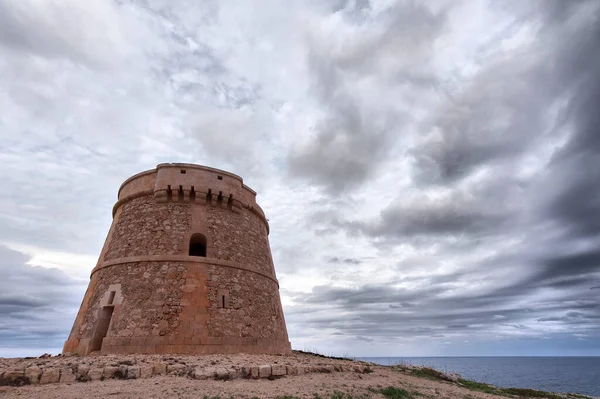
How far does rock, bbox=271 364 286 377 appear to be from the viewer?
8.99 metres

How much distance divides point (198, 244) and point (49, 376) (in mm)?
7698

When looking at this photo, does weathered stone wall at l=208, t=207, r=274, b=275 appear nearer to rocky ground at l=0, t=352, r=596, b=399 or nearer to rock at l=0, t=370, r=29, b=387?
rocky ground at l=0, t=352, r=596, b=399

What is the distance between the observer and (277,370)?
906 centimetres

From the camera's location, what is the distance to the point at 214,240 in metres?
13.8

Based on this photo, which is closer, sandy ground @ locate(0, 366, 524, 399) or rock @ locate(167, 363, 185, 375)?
sandy ground @ locate(0, 366, 524, 399)

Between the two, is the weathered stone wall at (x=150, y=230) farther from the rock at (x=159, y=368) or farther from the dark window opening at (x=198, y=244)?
the rock at (x=159, y=368)

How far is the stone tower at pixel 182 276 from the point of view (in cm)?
1157

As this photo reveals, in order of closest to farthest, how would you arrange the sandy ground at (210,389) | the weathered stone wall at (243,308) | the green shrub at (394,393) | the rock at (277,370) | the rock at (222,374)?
the sandy ground at (210,389), the rock at (222,374), the green shrub at (394,393), the rock at (277,370), the weathered stone wall at (243,308)

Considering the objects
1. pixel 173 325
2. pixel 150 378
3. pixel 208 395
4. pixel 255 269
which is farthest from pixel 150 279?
pixel 208 395

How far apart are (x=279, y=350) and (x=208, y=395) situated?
22.9 feet

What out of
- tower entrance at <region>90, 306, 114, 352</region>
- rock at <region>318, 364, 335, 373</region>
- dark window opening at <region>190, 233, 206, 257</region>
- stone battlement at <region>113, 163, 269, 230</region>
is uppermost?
stone battlement at <region>113, 163, 269, 230</region>

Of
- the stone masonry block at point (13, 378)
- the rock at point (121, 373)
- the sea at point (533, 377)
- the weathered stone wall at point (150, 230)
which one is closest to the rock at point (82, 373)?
the rock at point (121, 373)

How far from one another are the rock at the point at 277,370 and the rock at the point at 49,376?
4670mm

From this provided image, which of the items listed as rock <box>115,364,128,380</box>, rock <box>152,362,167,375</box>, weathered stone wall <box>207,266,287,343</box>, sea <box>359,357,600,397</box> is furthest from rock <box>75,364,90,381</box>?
sea <box>359,357,600,397</box>
